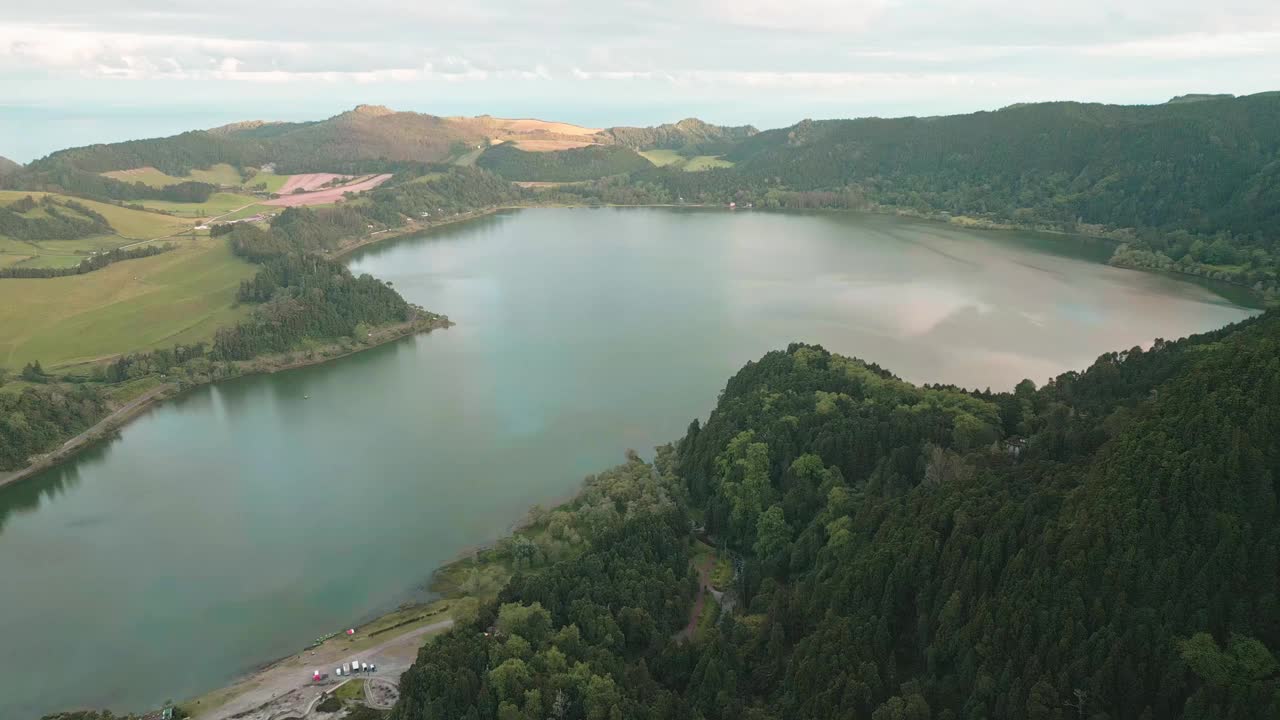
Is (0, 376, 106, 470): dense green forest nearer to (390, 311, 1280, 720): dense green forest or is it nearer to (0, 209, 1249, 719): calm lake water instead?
(0, 209, 1249, 719): calm lake water

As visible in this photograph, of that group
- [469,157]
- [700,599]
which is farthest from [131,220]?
[700,599]

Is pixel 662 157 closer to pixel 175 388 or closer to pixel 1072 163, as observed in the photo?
pixel 1072 163

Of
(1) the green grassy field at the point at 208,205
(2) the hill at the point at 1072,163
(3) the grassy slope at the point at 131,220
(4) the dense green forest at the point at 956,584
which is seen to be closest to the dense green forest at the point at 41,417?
(4) the dense green forest at the point at 956,584

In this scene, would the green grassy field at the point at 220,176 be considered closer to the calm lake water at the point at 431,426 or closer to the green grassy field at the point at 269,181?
the green grassy field at the point at 269,181

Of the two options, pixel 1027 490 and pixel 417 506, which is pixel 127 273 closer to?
pixel 417 506

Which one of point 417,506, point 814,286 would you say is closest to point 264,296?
point 417,506

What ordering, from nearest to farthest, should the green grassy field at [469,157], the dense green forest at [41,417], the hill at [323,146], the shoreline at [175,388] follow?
Result: 1. the dense green forest at [41,417]
2. the shoreline at [175,388]
3. the hill at [323,146]
4. the green grassy field at [469,157]
